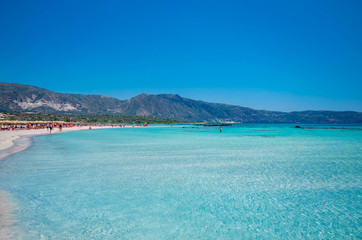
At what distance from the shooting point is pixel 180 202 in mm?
Result: 8711

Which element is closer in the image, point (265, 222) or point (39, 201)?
point (265, 222)

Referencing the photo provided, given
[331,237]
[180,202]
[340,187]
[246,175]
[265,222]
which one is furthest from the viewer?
[246,175]

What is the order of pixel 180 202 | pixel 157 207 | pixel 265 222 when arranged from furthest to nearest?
pixel 180 202
pixel 157 207
pixel 265 222

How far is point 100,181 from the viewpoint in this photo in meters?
11.4

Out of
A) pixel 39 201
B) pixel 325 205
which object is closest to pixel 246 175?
pixel 325 205

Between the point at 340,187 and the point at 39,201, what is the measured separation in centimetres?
1138

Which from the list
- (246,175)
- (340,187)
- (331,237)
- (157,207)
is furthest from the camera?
(246,175)

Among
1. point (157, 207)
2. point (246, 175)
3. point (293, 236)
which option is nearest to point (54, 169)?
point (157, 207)

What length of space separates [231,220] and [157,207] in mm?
2330

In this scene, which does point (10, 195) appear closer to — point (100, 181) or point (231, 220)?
point (100, 181)

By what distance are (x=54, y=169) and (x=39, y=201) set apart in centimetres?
577

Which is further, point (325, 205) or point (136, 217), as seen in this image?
point (325, 205)

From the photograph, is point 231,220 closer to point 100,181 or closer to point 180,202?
point 180,202

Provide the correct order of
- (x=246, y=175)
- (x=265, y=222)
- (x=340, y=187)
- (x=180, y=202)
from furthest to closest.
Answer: (x=246, y=175) → (x=340, y=187) → (x=180, y=202) → (x=265, y=222)
